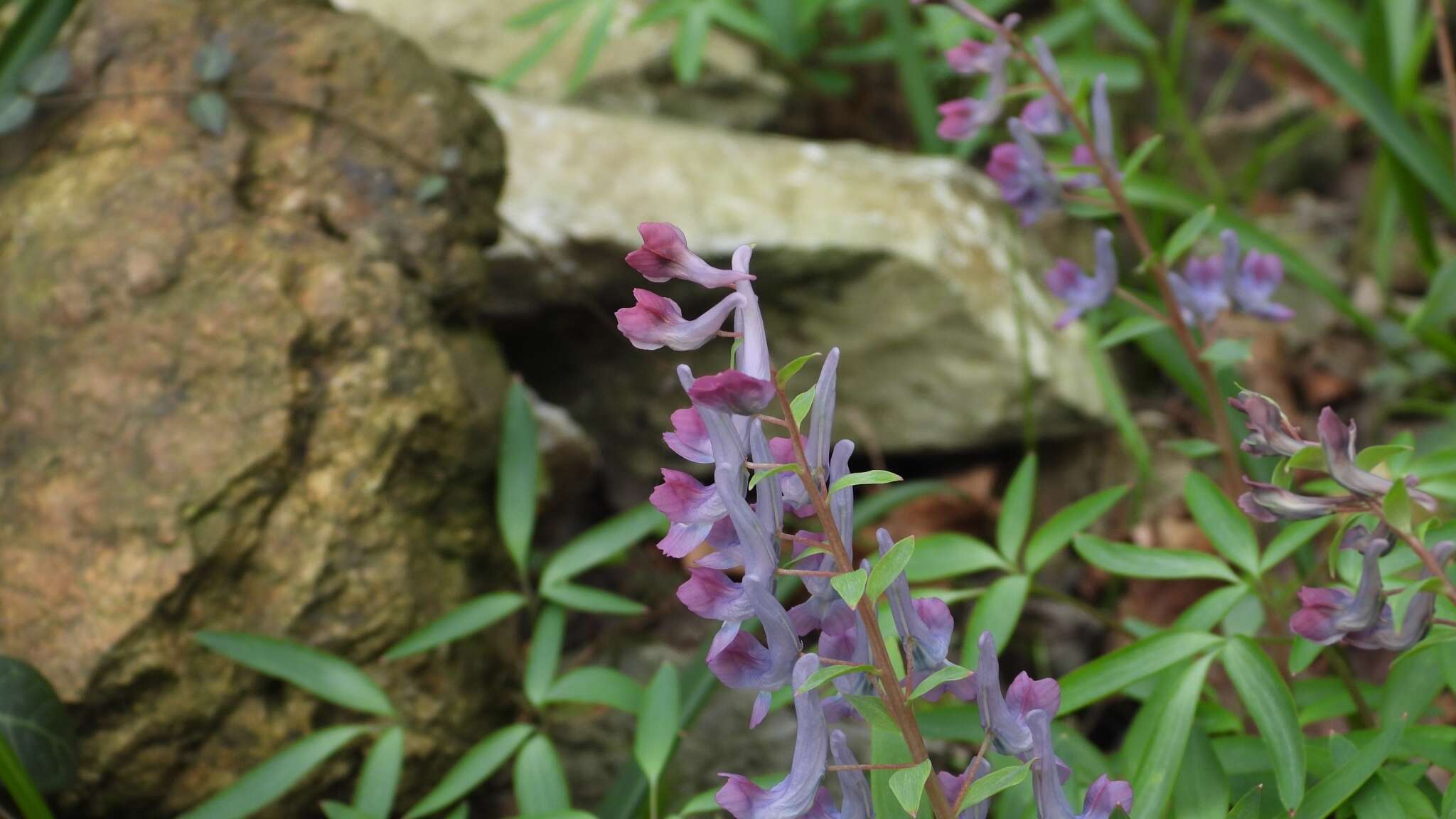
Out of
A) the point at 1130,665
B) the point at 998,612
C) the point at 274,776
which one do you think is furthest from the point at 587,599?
the point at 1130,665

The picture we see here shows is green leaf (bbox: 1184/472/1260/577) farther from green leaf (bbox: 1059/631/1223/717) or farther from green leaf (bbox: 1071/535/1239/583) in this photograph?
green leaf (bbox: 1059/631/1223/717)

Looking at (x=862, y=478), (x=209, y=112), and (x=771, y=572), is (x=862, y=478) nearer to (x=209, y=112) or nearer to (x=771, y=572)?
(x=771, y=572)

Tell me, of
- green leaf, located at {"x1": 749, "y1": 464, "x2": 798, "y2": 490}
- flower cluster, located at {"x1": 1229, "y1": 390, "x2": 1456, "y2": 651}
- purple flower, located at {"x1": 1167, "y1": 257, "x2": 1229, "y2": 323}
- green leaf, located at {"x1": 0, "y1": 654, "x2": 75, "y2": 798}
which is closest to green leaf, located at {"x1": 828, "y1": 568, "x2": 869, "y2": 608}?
green leaf, located at {"x1": 749, "y1": 464, "x2": 798, "y2": 490}

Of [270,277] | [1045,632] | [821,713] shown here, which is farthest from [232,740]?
[1045,632]

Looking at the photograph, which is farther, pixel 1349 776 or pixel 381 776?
pixel 381 776

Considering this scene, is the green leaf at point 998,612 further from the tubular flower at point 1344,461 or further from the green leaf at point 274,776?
the green leaf at point 274,776

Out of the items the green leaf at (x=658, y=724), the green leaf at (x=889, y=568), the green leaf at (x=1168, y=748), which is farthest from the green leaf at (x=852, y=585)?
the green leaf at (x=658, y=724)
